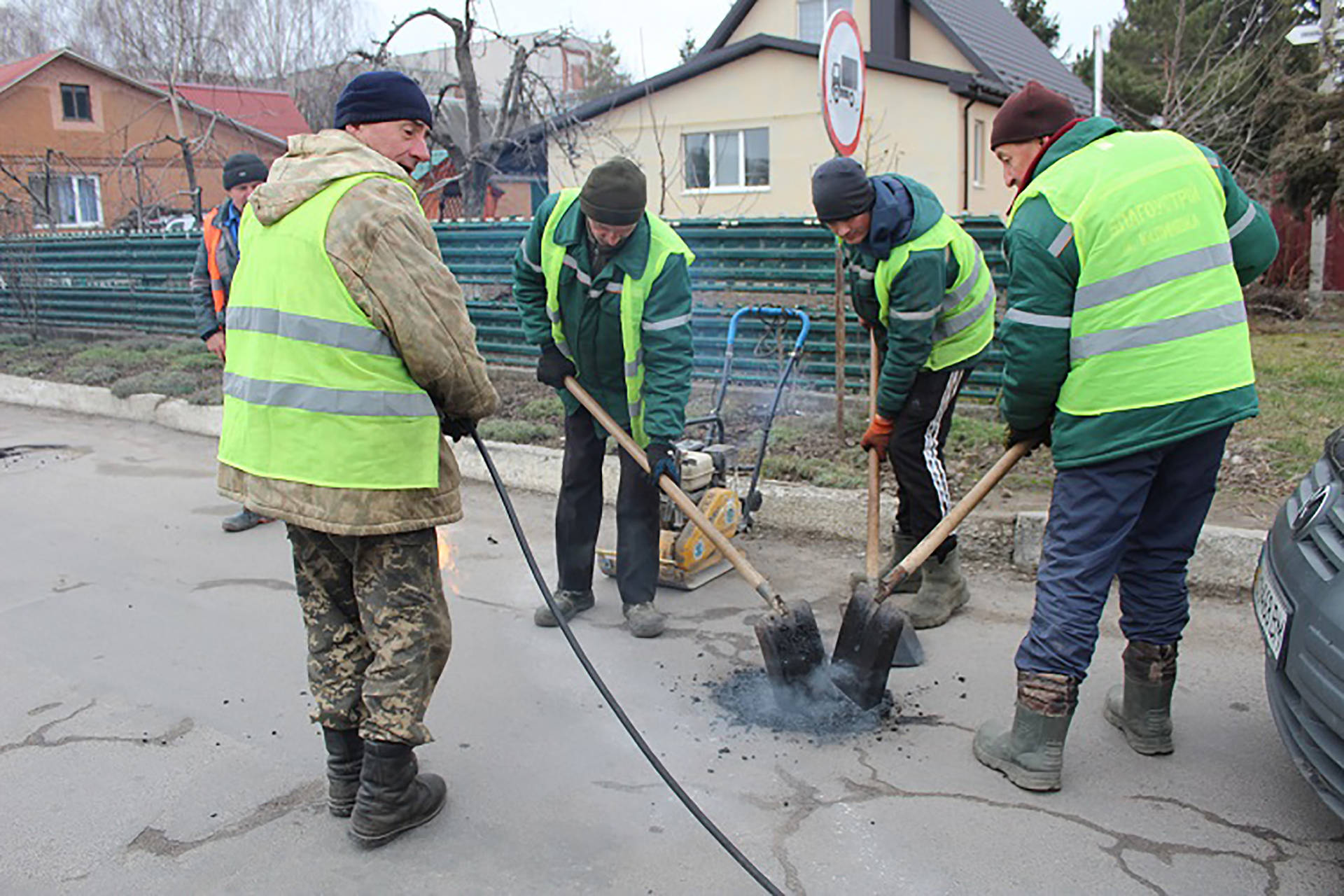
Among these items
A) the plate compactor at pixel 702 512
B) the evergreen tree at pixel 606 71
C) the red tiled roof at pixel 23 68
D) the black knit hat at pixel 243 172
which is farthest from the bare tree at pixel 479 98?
the red tiled roof at pixel 23 68

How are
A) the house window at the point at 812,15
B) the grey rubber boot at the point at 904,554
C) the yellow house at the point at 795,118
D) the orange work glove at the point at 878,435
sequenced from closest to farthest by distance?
1. the orange work glove at the point at 878,435
2. the grey rubber boot at the point at 904,554
3. the yellow house at the point at 795,118
4. the house window at the point at 812,15

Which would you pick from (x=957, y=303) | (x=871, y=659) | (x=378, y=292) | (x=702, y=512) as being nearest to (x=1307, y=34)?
(x=957, y=303)

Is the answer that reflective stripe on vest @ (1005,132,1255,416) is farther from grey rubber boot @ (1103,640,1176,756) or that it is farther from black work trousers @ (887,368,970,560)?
black work trousers @ (887,368,970,560)

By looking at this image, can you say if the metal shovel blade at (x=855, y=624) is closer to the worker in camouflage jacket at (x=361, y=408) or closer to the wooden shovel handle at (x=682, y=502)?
the wooden shovel handle at (x=682, y=502)

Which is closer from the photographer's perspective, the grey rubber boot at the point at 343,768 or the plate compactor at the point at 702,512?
the grey rubber boot at the point at 343,768

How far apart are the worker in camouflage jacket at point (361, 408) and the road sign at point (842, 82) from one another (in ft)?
10.1

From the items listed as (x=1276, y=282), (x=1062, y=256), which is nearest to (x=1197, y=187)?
(x=1062, y=256)

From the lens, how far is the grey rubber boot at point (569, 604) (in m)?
4.70

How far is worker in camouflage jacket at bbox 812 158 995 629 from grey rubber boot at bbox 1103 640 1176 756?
995 millimetres

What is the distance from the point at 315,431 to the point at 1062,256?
2.08 m

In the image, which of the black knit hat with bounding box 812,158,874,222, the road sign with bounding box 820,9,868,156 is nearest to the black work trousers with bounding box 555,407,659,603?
the black knit hat with bounding box 812,158,874,222

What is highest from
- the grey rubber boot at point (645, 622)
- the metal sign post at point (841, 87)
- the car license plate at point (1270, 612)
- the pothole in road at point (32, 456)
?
the metal sign post at point (841, 87)

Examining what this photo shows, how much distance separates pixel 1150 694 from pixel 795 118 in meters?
17.3

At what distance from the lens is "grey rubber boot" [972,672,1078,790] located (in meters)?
3.23
